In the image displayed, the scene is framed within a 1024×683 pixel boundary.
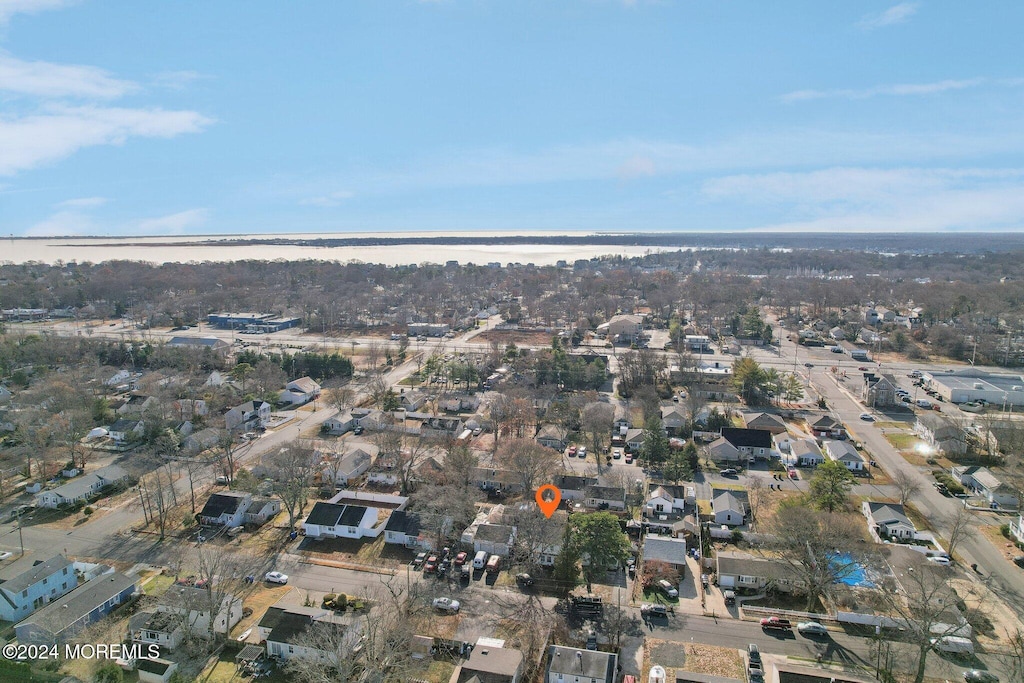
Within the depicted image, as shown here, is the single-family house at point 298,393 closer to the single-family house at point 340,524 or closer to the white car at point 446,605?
the single-family house at point 340,524

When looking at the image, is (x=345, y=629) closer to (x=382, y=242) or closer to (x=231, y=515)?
(x=231, y=515)

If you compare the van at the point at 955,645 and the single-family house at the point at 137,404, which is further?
the single-family house at the point at 137,404

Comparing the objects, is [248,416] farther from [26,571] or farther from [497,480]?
[497,480]

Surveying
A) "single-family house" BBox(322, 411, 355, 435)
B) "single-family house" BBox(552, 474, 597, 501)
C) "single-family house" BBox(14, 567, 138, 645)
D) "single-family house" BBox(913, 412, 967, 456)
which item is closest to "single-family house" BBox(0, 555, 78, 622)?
"single-family house" BBox(14, 567, 138, 645)

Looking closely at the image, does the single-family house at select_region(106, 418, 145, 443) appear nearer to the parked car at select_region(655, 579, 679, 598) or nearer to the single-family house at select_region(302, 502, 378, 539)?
the single-family house at select_region(302, 502, 378, 539)

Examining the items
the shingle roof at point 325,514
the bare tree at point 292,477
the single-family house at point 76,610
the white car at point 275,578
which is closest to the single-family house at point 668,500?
the shingle roof at point 325,514

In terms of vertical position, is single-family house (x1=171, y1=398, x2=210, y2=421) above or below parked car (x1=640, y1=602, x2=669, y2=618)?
above
